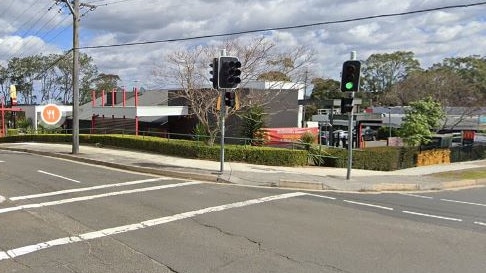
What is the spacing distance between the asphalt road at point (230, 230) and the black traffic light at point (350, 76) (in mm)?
3902

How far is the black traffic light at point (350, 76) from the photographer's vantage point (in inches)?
662

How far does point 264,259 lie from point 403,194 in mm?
9092

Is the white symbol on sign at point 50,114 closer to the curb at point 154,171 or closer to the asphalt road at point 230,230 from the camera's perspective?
the curb at point 154,171

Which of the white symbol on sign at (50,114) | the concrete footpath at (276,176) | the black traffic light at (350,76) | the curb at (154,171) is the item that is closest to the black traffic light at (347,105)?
the black traffic light at (350,76)

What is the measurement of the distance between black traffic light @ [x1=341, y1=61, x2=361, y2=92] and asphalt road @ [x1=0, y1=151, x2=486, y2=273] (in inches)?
154

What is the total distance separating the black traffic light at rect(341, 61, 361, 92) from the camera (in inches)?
662

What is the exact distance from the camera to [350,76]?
16.9 meters

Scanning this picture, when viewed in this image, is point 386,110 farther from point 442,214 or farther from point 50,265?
point 50,265

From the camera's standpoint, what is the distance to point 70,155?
25375 millimetres

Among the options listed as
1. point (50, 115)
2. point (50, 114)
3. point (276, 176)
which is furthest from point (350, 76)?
point (50, 114)

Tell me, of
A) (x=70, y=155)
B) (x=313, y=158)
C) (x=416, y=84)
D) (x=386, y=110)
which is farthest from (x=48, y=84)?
(x=313, y=158)

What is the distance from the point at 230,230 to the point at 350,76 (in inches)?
363

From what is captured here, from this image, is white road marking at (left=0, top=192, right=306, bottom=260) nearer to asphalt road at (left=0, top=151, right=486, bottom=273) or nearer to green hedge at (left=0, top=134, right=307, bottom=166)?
asphalt road at (left=0, top=151, right=486, bottom=273)

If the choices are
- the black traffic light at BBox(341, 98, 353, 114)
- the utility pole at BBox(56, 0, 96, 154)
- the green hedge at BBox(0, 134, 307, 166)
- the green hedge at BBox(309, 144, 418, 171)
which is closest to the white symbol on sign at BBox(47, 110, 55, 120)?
the utility pole at BBox(56, 0, 96, 154)
